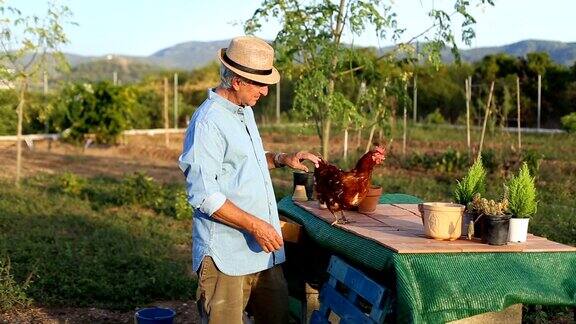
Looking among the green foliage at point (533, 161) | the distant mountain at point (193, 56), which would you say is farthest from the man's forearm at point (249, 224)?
the distant mountain at point (193, 56)

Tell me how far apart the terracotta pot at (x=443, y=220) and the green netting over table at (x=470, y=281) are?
0.61ft

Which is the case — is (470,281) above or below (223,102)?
below

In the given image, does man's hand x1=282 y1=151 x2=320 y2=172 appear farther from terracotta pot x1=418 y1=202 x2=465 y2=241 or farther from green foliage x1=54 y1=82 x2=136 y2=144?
green foliage x1=54 y1=82 x2=136 y2=144

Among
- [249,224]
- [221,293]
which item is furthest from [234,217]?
[221,293]

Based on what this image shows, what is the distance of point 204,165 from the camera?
352 cm

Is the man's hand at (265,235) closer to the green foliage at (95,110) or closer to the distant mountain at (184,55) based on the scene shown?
the green foliage at (95,110)

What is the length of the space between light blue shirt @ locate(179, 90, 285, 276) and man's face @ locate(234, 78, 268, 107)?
56mm

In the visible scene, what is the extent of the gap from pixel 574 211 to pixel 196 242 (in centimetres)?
660

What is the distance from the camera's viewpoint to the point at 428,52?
7.41 metres

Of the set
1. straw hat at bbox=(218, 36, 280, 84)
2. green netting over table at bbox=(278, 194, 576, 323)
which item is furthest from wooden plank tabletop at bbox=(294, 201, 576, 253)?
straw hat at bbox=(218, 36, 280, 84)

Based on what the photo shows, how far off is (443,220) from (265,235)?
2.57ft

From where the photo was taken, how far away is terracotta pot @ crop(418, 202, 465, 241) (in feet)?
11.8

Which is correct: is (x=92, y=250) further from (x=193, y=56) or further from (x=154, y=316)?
(x=193, y=56)

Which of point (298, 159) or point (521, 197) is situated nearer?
point (521, 197)
